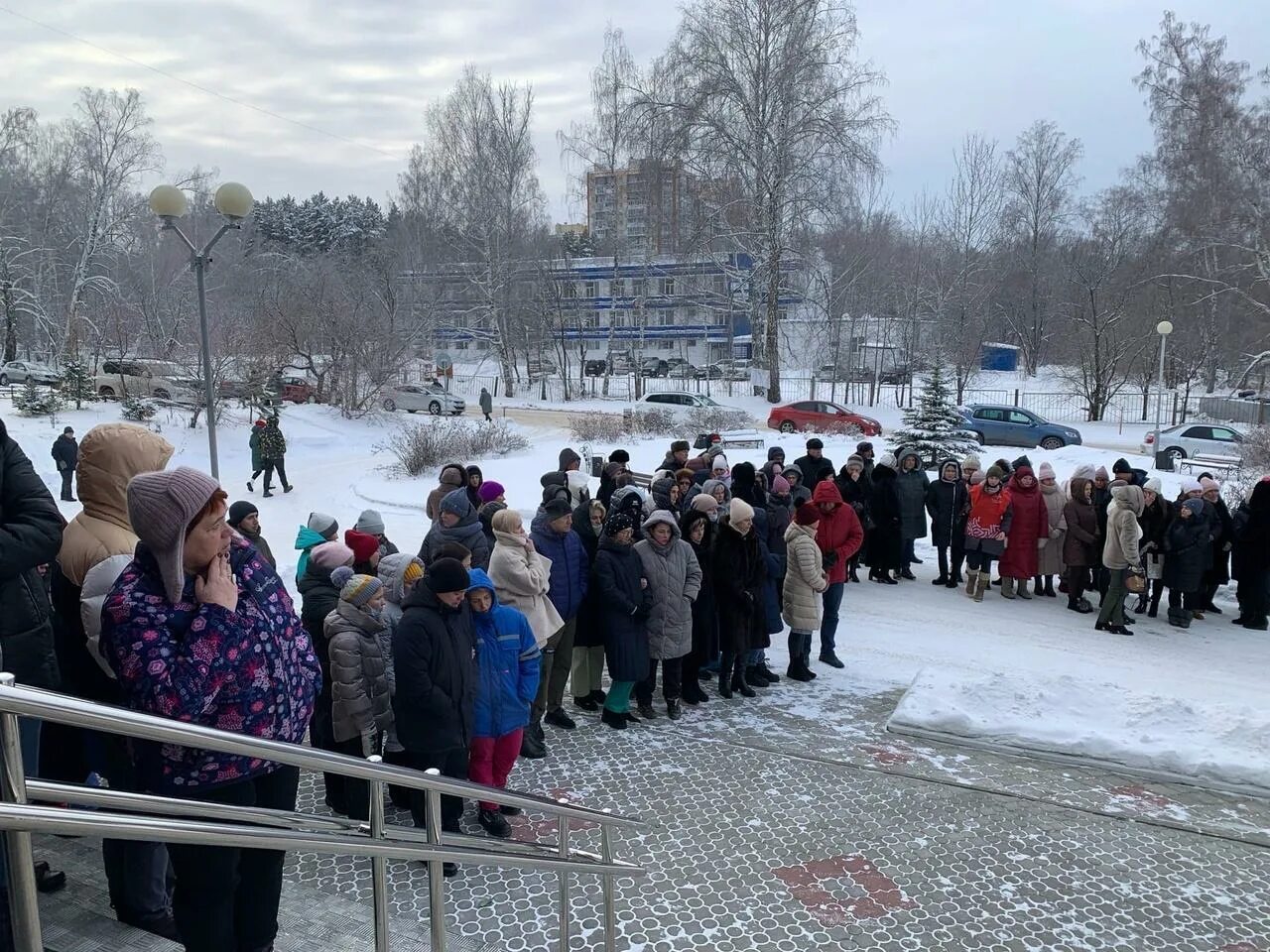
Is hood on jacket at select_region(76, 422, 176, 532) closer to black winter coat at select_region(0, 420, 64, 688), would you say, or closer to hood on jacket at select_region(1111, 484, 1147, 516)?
black winter coat at select_region(0, 420, 64, 688)

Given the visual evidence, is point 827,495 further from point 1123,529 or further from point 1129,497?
point 1129,497

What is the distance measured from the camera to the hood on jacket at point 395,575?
5117mm

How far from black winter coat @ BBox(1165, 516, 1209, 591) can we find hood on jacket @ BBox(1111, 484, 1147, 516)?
0.52 metres

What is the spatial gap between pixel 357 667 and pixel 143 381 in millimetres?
26124

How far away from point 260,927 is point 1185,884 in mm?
4447

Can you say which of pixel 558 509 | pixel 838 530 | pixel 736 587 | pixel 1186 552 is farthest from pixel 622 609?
pixel 1186 552

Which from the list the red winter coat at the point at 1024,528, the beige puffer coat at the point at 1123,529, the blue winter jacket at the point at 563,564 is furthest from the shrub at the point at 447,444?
the beige puffer coat at the point at 1123,529

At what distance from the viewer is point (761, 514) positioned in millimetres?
7742

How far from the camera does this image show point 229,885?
2.58 metres

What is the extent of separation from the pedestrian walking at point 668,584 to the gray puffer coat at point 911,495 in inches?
208

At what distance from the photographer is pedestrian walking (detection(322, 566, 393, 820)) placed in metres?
4.46

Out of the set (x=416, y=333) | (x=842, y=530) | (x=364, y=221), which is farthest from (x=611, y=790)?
(x=364, y=221)

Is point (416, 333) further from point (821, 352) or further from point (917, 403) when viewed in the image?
point (917, 403)

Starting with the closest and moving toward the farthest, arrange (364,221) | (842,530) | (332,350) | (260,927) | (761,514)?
(260,927)
(761,514)
(842,530)
(332,350)
(364,221)
